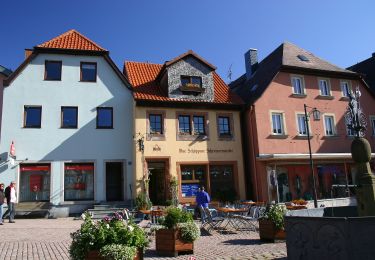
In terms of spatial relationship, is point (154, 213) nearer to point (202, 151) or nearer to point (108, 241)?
point (202, 151)

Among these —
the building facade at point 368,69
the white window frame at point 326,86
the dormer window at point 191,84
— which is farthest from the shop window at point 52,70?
the building facade at point 368,69

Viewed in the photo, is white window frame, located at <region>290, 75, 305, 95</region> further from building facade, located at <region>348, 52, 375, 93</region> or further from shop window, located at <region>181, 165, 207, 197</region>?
shop window, located at <region>181, 165, 207, 197</region>

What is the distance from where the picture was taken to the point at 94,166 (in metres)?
21.5

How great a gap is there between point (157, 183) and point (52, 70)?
9.02m

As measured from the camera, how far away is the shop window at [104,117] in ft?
72.5

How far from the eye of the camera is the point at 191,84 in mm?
23438

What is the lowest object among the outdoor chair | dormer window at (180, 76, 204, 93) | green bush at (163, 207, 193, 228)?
the outdoor chair

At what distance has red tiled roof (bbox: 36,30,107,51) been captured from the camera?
73.1ft

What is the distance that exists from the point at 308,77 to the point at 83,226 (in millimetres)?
22189

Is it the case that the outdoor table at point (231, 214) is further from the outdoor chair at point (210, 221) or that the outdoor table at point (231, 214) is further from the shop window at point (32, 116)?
the shop window at point (32, 116)

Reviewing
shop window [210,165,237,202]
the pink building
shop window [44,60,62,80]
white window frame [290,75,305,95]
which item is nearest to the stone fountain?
the pink building

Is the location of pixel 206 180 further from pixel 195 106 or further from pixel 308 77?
pixel 308 77

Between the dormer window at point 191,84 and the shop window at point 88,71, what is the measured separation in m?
5.36

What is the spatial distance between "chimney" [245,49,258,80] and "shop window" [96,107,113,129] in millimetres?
12307
